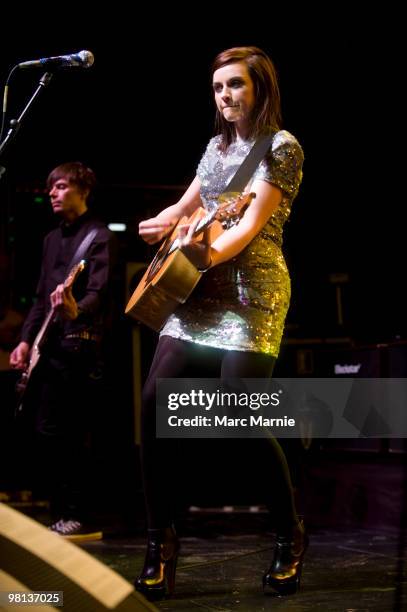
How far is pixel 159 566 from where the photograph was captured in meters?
2.29

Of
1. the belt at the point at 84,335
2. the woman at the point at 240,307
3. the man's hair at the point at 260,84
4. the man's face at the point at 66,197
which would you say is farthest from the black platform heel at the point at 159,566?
the man's face at the point at 66,197

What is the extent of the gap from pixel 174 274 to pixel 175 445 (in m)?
0.56

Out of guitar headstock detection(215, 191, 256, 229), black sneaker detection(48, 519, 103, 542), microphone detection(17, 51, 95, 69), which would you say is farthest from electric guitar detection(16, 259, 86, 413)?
guitar headstock detection(215, 191, 256, 229)

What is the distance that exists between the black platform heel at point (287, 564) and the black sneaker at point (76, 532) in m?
1.69

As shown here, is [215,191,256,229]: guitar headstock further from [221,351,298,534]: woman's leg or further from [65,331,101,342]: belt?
[65,331,101,342]: belt

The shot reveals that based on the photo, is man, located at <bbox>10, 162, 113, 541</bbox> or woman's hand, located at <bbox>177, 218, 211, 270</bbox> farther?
man, located at <bbox>10, 162, 113, 541</bbox>

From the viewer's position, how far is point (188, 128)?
20.3 feet

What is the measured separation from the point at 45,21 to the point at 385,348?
3.12 meters

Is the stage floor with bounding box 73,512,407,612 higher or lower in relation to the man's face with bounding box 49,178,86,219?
lower

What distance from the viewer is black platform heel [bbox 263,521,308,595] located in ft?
7.80

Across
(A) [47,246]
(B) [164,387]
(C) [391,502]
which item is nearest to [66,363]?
(A) [47,246]

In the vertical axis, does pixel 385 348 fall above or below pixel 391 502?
above

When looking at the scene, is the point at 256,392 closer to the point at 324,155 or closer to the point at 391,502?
the point at 391,502

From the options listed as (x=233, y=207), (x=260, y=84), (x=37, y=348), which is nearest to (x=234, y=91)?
(x=260, y=84)
